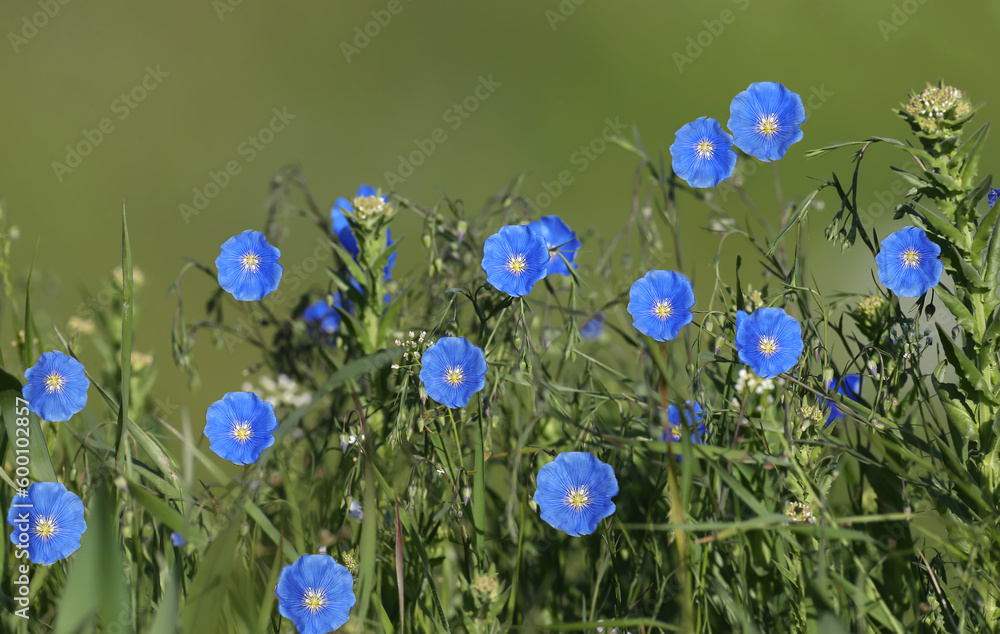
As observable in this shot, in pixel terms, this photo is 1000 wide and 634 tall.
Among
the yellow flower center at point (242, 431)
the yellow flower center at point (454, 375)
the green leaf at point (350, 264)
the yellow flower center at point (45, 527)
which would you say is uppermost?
the green leaf at point (350, 264)

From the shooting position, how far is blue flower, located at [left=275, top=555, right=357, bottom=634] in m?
0.86

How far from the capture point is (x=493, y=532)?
4.04 ft

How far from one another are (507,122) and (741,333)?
6.88ft

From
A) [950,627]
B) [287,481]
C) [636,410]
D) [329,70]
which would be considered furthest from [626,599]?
[329,70]

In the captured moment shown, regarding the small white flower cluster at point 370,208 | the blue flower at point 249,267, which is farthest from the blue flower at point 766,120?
the blue flower at point 249,267

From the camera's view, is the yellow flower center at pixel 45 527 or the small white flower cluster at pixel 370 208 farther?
the small white flower cluster at pixel 370 208

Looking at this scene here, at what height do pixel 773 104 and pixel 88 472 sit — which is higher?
pixel 773 104

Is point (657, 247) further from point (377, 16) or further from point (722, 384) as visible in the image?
point (377, 16)

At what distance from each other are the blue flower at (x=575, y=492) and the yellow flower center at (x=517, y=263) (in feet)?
0.76

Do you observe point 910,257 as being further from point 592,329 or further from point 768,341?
point 592,329

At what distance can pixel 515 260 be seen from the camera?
95 cm

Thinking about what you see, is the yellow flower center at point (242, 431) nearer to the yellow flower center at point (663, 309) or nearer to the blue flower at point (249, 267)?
the blue flower at point (249, 267)

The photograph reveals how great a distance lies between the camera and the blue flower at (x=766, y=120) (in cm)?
93

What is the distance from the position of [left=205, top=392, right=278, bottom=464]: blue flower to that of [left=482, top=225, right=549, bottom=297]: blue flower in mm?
349
